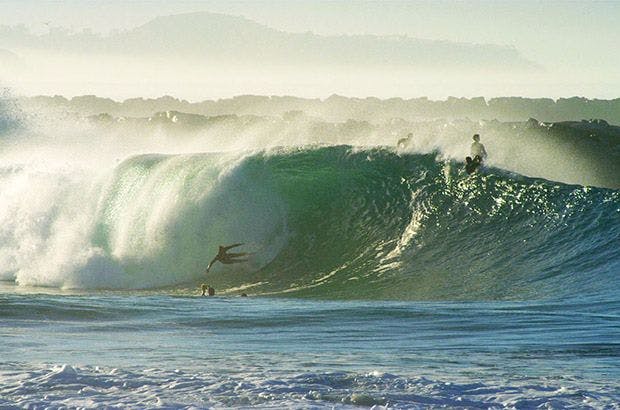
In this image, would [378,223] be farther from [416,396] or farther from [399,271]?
[416,396]

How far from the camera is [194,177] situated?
26344 mm

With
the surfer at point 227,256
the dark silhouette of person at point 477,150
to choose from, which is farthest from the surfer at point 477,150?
the surfer at point 227,256

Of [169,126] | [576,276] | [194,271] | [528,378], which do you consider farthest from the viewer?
[169,126]

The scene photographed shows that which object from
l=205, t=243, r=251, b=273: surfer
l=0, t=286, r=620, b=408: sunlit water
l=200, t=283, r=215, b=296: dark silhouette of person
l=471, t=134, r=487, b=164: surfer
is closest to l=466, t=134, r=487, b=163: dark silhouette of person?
l=471, t=134, r=487, b=164: surfer

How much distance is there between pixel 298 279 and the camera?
21906 millimetres

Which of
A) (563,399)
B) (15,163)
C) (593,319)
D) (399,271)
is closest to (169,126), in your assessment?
(15,163)

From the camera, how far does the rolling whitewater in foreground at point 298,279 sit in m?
8.79

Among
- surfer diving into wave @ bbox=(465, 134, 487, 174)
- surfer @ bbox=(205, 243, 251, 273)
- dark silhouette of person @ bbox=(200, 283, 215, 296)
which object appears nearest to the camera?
dark silhouette of person @ bbox=(200, 283, 215, 296)

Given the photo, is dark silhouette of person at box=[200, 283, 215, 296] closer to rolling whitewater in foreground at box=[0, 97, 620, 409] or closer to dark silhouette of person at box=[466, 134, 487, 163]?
rolling whitewater in foreground at box=[0, 97, 620, 409]

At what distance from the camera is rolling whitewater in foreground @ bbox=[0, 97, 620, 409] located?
8.79 metres

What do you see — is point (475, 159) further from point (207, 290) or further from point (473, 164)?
point (207, 290)

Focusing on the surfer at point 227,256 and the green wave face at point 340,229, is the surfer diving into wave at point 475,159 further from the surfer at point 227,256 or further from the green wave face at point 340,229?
the surfer at point 227,256

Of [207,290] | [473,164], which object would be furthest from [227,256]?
[473,164]

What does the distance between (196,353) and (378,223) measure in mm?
13653
